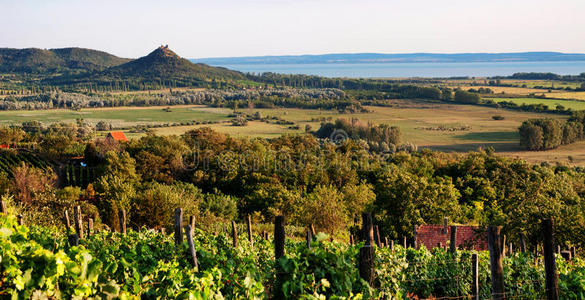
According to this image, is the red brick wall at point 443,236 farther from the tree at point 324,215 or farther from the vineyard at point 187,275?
the vineyard at point 187,275

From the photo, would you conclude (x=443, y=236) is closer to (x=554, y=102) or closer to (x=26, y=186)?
(x=26, y=186)

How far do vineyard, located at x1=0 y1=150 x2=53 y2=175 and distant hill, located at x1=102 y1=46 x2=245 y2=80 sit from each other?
440 ft

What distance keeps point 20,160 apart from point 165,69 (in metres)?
147

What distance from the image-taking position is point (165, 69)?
186 metres

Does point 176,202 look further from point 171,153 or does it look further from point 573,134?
point 573,134

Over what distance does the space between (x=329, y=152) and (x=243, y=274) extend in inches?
1316

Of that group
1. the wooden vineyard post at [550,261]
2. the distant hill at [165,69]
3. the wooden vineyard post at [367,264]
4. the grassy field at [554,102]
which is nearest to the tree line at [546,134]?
the grassy field at [554,102]

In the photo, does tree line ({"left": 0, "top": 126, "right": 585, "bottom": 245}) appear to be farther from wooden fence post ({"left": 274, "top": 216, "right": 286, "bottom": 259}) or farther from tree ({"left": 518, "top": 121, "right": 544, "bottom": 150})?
tree ({"left": 518, "top": 121, "right": 544, "bottom": 150})

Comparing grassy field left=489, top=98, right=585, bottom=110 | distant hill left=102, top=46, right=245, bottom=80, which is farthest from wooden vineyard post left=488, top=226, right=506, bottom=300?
distant hill left=102, top=46, right=245, bottom=80

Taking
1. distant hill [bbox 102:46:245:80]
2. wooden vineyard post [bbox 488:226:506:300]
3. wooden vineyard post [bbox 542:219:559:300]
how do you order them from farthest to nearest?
distant hill [bbox 102:46:245:80] < wooden vineyard post [bbox 542:219:559:300] < wooden vineyard post [bbox 488:226:506:300]

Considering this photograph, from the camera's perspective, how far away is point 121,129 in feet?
267

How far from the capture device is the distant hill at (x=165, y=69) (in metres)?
180

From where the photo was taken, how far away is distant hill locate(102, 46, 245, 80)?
180 metres

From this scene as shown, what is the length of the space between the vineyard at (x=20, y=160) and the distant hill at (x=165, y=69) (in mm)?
134164
